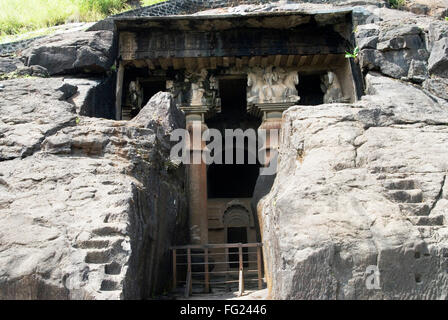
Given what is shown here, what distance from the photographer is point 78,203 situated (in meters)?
4.21

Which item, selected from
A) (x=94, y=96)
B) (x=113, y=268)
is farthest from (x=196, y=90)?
(x=113, y=268)

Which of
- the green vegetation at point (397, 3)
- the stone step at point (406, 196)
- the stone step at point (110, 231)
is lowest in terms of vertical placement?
the stone step at point (110, 231)

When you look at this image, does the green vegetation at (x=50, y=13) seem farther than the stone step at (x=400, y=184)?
Yes

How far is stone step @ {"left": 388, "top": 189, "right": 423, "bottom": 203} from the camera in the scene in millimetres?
4035

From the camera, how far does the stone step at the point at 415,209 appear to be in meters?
3.90

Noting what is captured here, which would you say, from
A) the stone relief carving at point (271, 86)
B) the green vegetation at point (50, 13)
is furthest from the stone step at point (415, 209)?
the green vegetation at point (50, 13)

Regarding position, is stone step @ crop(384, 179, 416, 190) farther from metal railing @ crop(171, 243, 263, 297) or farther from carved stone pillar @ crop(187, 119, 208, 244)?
carved stone pillar @ crop(187, 119, 208, 244)

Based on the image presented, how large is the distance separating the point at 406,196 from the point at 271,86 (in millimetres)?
6059

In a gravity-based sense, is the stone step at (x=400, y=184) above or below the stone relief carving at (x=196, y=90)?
below

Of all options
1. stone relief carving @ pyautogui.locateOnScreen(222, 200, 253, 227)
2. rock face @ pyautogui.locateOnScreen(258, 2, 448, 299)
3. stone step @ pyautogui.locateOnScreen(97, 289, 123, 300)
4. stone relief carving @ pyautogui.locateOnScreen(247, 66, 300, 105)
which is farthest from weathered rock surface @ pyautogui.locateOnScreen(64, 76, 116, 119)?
stone step @ pyautogui.locateOnScreen(97, 289, 123, 300)

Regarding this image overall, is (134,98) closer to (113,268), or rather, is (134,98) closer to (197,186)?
(197,186)

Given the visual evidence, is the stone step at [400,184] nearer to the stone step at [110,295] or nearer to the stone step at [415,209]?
the stone step at [415,209]

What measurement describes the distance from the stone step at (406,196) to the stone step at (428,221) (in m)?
0.23
